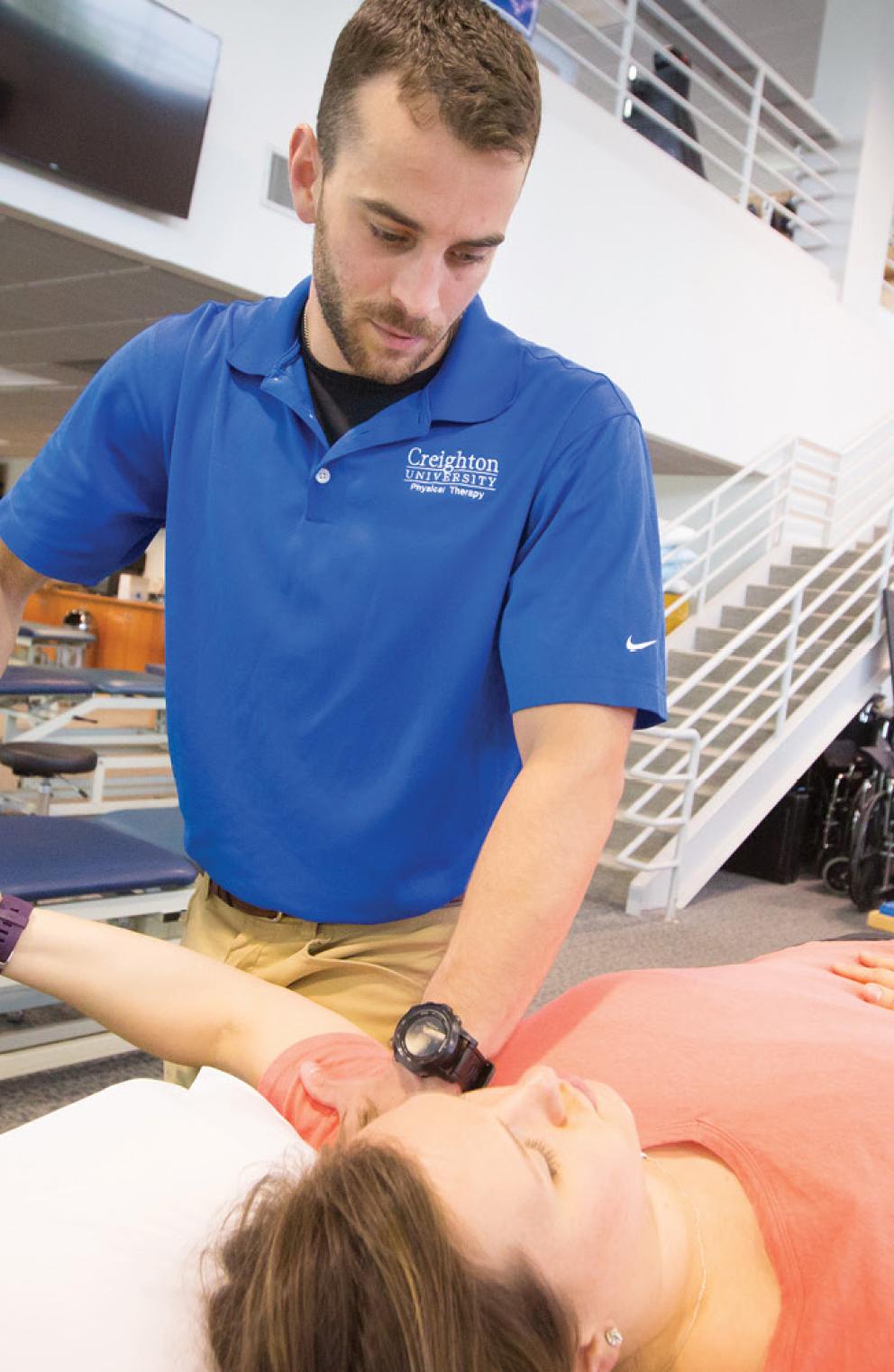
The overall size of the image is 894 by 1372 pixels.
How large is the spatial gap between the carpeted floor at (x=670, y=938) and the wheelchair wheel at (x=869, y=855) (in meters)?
0.12

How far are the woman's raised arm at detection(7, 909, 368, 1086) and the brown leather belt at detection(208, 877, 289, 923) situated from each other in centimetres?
7

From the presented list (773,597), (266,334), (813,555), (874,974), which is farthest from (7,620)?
(813,555)

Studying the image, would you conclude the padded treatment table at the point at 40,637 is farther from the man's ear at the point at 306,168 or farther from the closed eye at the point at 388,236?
the closed eye at the point at 388,236

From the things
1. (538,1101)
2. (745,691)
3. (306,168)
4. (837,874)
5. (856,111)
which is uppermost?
(856,111)

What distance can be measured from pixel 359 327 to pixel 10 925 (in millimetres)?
754

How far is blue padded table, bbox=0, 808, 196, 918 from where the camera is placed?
2156 mm

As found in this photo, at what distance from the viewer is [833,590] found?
645 cm

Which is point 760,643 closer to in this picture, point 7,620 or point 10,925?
point 7,620

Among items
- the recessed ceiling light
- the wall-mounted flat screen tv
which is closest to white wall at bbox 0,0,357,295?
the wall-mounted flat screen tv

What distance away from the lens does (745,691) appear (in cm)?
554

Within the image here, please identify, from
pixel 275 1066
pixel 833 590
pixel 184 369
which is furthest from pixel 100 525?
pixel 833 590

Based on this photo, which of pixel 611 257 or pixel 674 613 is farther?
pixel 674 613

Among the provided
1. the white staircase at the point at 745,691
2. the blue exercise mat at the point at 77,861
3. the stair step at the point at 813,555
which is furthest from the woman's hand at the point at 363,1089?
the stair step at the point at 813,555

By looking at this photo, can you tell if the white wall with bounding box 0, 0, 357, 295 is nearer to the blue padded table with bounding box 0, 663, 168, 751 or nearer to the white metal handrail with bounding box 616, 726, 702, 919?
the blue padded table with bounding box 0, 663, 168, 751
